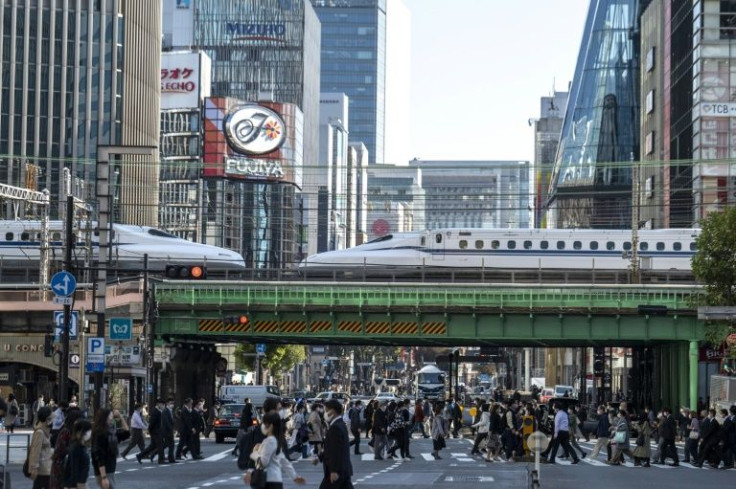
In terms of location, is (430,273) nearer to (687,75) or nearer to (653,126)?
(687,75)

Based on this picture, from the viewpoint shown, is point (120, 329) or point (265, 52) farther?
point (265, 52)

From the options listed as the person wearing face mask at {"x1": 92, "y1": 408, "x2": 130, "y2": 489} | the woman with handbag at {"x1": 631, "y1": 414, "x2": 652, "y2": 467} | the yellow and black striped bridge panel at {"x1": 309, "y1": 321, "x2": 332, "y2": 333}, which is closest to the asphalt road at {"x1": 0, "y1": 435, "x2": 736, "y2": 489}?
the woman with handbag at {"x1": 631, "y1": 414, "x2": 652, "y2": 467}

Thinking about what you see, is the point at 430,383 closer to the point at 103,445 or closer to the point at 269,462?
the point at 103,445

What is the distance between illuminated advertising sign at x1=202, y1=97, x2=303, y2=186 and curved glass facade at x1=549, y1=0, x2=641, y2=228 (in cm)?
3689

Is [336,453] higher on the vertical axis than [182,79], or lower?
lower

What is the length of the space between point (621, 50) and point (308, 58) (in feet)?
209

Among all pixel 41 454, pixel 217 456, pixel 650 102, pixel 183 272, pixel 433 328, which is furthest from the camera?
pixel 650 102

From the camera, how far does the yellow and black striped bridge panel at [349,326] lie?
68.2 meters

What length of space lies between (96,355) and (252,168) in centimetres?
12603

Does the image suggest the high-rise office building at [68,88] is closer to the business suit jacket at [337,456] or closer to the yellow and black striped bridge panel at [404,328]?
the yellow and black striped bridge panel at [404,328]

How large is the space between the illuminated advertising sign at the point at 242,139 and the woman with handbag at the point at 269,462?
147 metres

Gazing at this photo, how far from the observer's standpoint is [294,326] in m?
68.6

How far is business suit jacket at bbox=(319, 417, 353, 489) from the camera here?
1831 cm

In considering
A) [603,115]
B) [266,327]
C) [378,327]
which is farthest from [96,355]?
[603,115]
